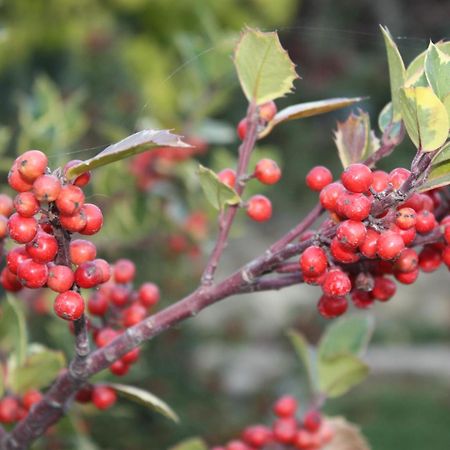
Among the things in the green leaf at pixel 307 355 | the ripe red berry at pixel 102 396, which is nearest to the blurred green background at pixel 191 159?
the ripe red berry at pixel 102 396

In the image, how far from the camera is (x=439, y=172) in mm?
728

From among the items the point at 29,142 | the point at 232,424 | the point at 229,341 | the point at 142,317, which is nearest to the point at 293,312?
the point at 229,341

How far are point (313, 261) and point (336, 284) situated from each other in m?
0.03

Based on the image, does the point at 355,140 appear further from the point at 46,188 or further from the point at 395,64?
the point at 46,188

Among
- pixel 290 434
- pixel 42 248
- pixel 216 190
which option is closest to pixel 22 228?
pixel 42 248

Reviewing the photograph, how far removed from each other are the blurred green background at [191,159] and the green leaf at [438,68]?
0.25 m

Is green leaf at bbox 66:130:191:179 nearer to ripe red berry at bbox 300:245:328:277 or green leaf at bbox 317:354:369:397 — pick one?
ripe red berry at bbox 300:245:328:277

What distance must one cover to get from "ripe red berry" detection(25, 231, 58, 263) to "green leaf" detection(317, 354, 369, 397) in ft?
1.86

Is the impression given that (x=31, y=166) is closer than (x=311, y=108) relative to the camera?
Yes

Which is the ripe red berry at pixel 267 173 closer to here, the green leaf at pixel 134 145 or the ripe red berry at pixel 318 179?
the ripe red berry at pixel 318 179

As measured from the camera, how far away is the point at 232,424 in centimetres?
293

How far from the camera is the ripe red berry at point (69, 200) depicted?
67 cm

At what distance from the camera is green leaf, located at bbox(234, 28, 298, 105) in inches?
33.4

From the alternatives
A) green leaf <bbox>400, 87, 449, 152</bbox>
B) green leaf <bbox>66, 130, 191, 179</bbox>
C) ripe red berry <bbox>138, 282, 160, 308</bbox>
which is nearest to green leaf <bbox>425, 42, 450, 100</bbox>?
green leaf <bbox>400, 87, 449, 152</bbox>
